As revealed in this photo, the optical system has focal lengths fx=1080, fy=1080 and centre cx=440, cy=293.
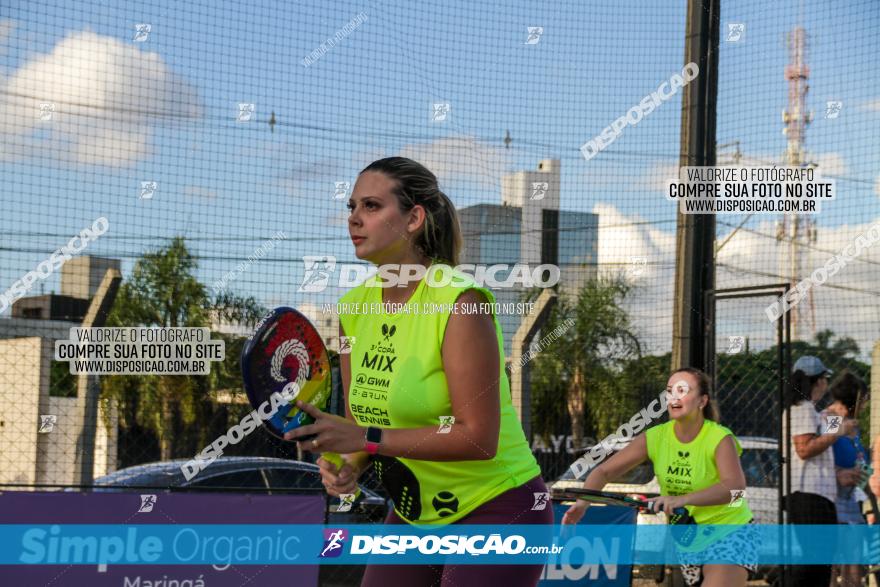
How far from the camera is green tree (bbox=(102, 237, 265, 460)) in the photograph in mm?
7828

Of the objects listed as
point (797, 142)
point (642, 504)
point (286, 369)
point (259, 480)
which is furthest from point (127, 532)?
point (797, 142)

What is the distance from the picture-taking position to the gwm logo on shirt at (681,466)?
5.93 m

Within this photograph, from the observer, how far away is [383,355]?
327 cm

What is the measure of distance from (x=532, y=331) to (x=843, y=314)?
2.78 m

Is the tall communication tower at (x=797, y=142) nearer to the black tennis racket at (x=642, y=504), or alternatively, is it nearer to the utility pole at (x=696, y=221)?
the utility pole at (x=696, y=221)

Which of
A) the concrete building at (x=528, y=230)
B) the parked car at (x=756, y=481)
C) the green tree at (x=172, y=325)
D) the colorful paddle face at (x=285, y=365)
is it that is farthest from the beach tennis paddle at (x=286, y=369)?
the parked car at (x=756, y=481)

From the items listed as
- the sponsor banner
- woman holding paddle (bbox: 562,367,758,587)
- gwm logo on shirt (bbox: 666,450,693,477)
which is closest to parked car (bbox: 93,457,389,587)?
the sponsor banner

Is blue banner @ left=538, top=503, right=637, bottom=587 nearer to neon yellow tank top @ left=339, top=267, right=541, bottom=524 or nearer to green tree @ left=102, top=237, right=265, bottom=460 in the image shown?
green tree @ left=102, top=237, right=265, bottom=460

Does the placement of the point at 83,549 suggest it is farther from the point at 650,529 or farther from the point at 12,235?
the point at 650,529

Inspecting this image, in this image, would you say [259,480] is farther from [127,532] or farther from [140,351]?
[127,532]

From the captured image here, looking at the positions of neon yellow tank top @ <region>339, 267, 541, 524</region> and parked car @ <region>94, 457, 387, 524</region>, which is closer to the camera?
neon yellow tank top @ <region>339, 267, 541, 524</region>

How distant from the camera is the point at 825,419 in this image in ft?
26.8

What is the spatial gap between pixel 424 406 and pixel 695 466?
10.5 feet

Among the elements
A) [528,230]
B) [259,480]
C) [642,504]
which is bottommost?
[259,480]
